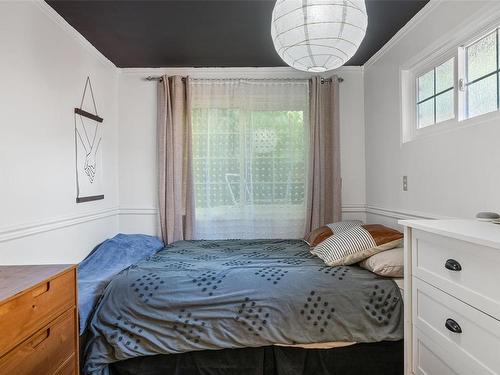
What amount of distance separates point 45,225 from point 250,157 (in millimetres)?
1732

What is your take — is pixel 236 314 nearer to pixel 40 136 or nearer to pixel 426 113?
pixel 40 136

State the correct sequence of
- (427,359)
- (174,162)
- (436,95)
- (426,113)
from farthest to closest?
(174,162) → (426,113) → (436,95) → (427,359)

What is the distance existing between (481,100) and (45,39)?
2588mm

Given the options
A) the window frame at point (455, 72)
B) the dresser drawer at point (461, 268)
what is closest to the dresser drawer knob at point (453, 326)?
the dresser drawer at point (461, 268)

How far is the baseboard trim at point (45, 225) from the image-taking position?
1.69 metres

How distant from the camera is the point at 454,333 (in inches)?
46.5

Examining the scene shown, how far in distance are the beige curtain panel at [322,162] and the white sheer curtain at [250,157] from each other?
76mm

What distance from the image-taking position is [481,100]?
173 centimetres

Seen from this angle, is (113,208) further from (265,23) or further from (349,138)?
(349,138)

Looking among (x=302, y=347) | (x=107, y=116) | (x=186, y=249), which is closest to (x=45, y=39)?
(x=107, y=116)

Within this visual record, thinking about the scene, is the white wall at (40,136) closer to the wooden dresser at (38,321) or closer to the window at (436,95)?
the wooden dresser at (38,321)

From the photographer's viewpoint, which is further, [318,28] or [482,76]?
[482,76]

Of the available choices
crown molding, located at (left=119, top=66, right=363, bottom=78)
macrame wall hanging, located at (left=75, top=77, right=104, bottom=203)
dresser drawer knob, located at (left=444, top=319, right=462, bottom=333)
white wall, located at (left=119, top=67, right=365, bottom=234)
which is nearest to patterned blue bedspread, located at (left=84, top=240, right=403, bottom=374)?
dresser drawer knob, located at (left=444, top=319, right=462, bottom=333)

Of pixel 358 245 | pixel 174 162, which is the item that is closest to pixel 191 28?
pixel 174 162
